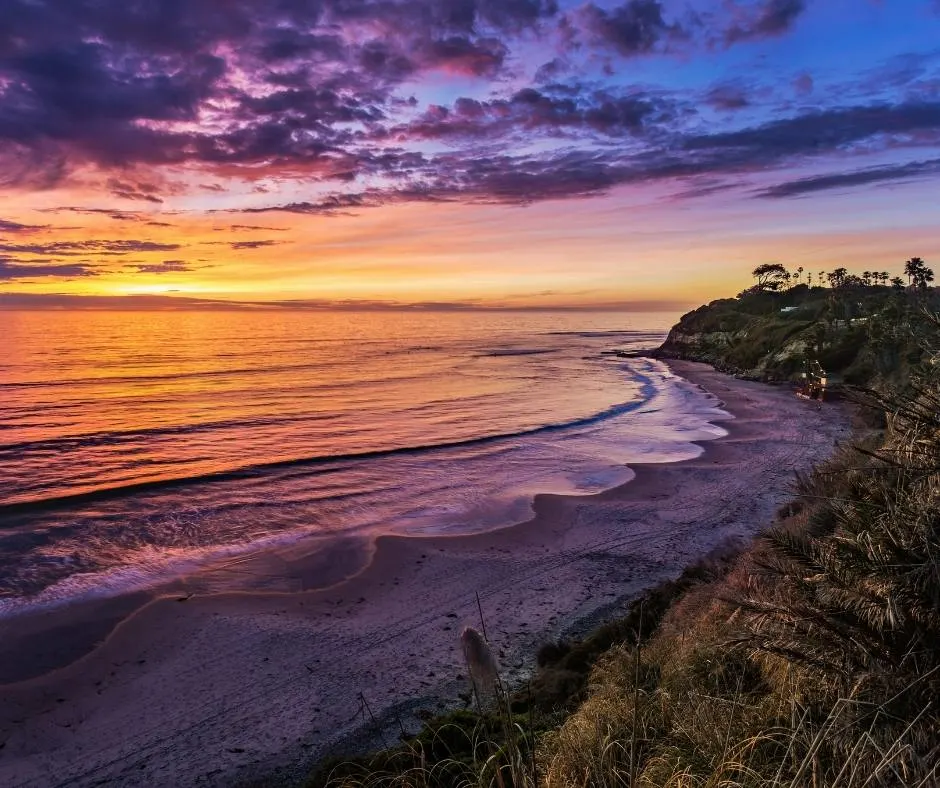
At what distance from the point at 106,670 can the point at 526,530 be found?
1092cm

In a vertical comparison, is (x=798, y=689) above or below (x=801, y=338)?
below

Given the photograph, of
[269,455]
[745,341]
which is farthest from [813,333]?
[269,455]

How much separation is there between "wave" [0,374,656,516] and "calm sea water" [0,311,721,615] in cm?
11

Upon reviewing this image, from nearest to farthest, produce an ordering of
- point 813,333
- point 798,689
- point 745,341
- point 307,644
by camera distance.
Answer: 1. point 798,689
2. point 307,644
3. point 813,333
4. point 745,341

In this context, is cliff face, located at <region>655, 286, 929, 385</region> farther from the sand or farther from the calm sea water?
the sand

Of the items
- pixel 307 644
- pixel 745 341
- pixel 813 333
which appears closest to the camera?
pixel 307 644

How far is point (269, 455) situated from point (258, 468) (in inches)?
88.2

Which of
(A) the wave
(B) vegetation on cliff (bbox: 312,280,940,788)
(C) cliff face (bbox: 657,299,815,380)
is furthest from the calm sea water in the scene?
(B) vegetation on cliff (bbox: 312,280,940,788)

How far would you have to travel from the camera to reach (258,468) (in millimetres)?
25641

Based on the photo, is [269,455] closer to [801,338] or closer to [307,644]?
[307,644]

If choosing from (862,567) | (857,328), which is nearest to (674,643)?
(862,567)

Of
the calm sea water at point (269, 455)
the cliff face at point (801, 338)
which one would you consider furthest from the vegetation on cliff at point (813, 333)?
the calm sea water at point (269, 455)

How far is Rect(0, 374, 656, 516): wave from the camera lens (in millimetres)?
20609

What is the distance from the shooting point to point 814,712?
4848 mm
